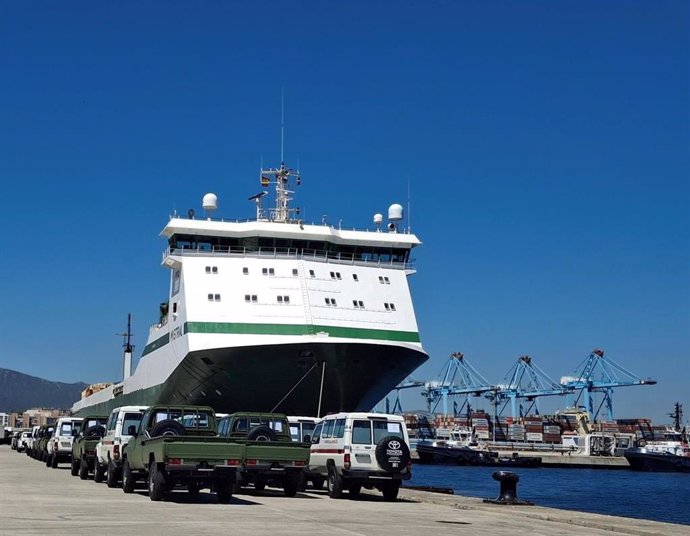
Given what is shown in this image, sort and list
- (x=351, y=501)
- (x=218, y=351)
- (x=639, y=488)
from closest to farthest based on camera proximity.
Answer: (x=351, y=501), (x=218, y=351), (x=639, y=488)

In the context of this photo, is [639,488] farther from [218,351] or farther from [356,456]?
[356,456]

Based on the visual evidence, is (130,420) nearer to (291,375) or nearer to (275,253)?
(291,375)

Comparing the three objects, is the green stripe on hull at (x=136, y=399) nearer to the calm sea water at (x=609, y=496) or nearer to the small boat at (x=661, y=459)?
the calm sea water at (x=609, y=496)

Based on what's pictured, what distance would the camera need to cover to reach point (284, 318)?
40344 mm

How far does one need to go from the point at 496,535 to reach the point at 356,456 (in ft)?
21.7

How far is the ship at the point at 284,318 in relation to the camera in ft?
129

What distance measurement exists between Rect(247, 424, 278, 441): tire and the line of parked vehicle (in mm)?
22

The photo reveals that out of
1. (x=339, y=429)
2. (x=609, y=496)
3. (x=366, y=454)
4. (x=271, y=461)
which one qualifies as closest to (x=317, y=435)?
(x=339, y=429)

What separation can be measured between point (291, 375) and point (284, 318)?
7.86 ft

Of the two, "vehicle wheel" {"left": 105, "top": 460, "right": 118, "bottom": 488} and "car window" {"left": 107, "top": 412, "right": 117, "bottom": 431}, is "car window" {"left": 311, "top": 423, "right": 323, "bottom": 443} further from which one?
"car window" {"left": 107, "top": 412, "right": 117, "bottom": 431}

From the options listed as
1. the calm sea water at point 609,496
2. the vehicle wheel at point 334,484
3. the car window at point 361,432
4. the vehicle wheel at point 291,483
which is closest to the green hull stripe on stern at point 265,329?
the calm sea water at point 609,496

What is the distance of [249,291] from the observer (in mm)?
41406

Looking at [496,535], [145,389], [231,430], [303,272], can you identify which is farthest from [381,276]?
[496,535]

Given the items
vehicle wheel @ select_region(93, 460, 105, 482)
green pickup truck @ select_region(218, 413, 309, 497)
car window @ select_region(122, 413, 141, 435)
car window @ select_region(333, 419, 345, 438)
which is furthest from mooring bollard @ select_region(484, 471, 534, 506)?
vehicle wheel @ select_region(93, 460, 105, 482)
